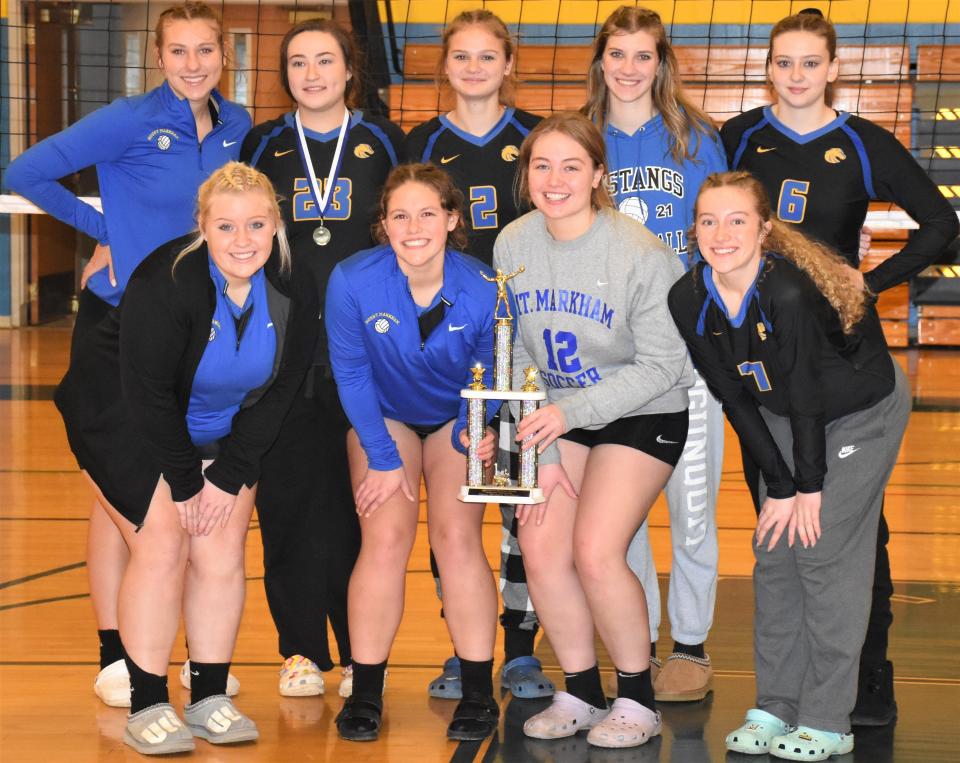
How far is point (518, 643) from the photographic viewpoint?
3.84 metres

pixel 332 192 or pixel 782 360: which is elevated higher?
pixel 332 192

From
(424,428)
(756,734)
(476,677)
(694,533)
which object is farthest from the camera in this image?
(694,533)

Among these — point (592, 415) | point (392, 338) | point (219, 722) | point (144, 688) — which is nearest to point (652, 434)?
point (592, 415)

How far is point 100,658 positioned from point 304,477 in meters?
0.76

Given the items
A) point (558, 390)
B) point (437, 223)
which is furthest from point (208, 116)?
point (558, 390)

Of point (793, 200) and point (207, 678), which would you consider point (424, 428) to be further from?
point (793, 200)

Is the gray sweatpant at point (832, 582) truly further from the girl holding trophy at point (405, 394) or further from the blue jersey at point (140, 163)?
the blue jersey at point (140, 163)

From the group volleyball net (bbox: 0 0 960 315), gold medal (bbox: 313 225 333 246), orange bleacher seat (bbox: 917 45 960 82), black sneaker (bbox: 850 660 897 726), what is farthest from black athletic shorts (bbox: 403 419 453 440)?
orange bleacher seat (bbox: 917 45 960 82)

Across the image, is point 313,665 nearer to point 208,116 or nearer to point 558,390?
point 558,390

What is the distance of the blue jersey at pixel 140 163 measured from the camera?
12.3 ft

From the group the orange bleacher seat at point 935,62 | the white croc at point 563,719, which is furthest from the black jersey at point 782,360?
the orange bleacher seat at point 935,62

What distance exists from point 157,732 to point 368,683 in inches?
20.8

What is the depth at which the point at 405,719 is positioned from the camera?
351cm

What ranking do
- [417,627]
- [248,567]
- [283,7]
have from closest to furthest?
[417,627]
[248,567]
[283,7]
